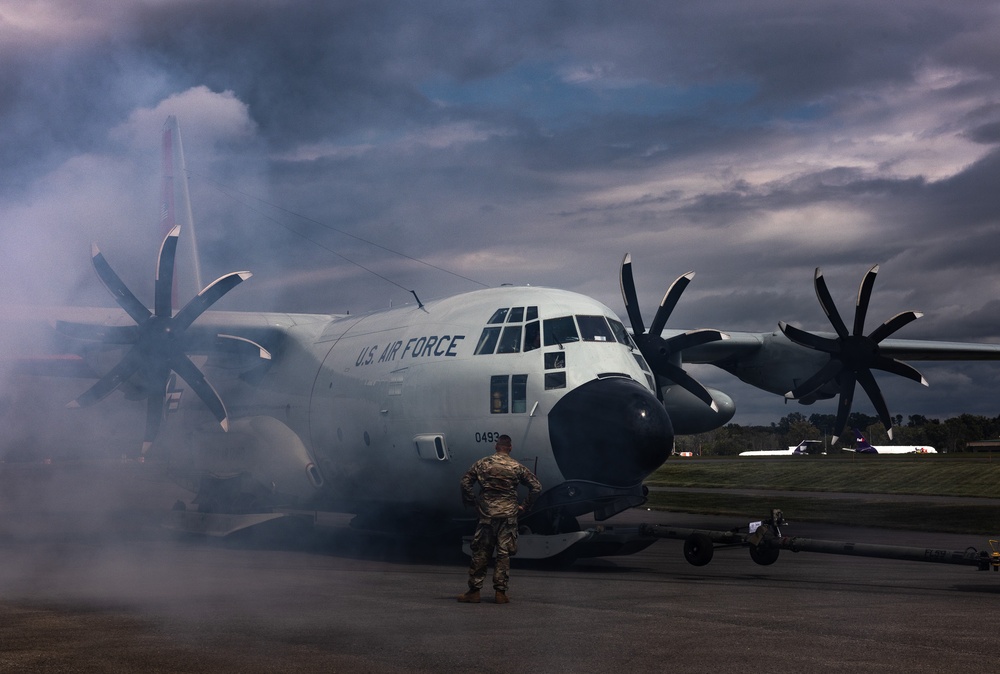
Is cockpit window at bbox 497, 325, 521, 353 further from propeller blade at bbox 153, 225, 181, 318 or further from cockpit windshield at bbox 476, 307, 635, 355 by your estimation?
propeller blade at bbox 153, 225, 181, 318

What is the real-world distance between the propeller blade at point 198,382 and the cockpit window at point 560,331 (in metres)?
7.14

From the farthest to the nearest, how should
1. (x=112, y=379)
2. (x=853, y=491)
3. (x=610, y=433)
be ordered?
(x=853, y=491) < (x=112, y=379) < (x=610, y=433)

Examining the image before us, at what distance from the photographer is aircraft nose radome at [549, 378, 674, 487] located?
46.5ft

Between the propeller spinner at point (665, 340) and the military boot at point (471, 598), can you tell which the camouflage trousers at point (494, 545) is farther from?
the propeller spinner at point (665, 340)

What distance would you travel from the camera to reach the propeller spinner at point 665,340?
21609 mm

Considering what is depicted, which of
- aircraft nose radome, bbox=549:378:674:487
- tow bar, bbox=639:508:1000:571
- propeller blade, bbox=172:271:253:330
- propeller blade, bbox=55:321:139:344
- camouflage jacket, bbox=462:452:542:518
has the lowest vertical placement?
tow bar, bbox=639:508:1000:571

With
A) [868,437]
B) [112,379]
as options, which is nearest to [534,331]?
[112,379]

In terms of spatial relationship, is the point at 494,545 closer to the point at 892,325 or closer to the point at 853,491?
the point at 892,325

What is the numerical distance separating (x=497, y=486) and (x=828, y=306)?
14943mm

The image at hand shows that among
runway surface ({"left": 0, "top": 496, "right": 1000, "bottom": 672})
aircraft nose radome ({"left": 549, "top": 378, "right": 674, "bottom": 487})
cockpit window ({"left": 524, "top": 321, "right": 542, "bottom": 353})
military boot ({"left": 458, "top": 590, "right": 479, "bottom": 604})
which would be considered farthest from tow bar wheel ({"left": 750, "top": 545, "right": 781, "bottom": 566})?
military boot ({"left": 458, "top": 590, "right": 479, "bottom": 604})

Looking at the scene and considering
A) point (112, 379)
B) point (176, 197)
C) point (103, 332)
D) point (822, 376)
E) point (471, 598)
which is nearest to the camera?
point (471, 598)

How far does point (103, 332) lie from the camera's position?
19.2 meters

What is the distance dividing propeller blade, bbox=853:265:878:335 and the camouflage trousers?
14933 mm

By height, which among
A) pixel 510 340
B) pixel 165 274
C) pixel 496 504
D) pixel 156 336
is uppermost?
pixel 165 274
